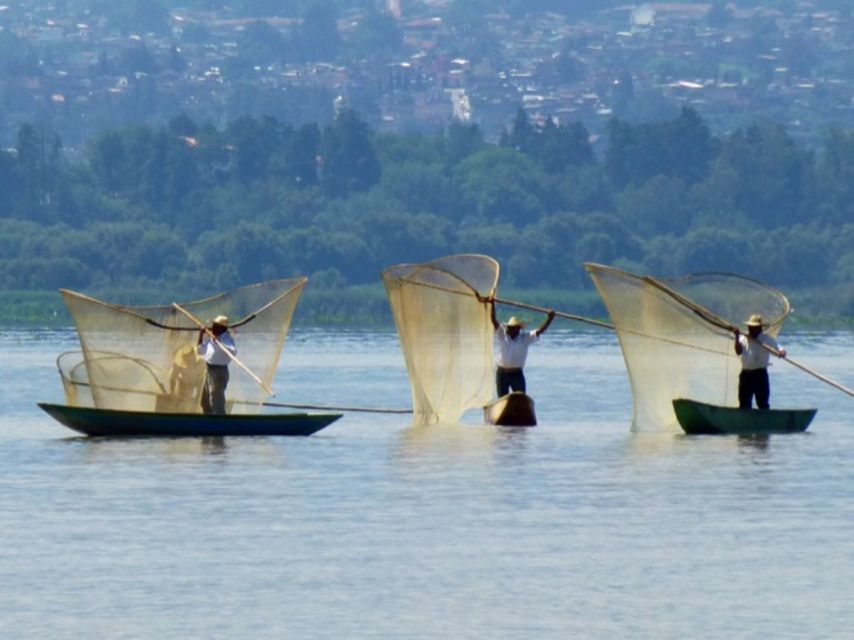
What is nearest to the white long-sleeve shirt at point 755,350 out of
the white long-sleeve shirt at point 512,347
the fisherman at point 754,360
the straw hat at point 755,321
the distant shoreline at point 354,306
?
the fisherman at point 754,360

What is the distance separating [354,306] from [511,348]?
86955mm

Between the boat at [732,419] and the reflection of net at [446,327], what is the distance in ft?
10.4

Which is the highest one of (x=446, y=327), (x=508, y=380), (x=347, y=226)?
(x=446, y=327)

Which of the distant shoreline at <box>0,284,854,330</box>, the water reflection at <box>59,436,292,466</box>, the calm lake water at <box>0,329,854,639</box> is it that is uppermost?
the water reflection at <box>59,436,292,466</box>

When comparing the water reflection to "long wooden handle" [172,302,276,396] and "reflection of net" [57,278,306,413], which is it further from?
"long wooden handle" [172,302,276,396]

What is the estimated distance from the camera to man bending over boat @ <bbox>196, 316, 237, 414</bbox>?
40875 mm

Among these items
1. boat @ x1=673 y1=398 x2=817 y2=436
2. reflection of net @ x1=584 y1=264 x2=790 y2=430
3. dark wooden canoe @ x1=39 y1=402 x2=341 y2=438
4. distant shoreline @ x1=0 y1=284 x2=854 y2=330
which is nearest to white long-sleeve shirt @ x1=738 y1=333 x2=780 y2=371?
reflection of net @ x1=584 y1=264 x2=790 y2=430

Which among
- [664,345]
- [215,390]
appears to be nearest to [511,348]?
[664,345]

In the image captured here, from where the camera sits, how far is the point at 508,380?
44250 millimetres

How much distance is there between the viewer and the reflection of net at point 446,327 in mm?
43875

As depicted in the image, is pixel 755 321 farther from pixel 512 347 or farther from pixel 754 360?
pixel 512 347

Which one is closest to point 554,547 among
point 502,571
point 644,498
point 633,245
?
point 502,571

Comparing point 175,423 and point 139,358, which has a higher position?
point 139,358

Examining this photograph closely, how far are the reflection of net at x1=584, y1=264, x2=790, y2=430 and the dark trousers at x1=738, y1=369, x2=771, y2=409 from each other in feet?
2.23
